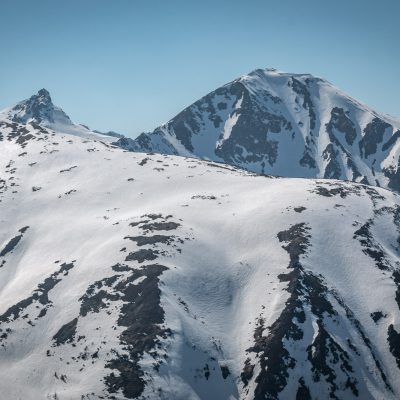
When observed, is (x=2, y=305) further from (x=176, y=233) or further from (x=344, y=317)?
(x=344, y=317)

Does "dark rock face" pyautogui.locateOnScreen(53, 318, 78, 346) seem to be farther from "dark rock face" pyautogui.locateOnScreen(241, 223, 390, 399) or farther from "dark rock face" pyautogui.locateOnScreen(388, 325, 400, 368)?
"dark rock face" pyautogui.locateOnScreen(388, 325, 400, 368)

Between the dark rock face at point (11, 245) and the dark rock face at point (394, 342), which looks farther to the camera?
the dark rock face at point (11, 245)

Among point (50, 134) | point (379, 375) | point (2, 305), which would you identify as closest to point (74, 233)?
point (2, 305)

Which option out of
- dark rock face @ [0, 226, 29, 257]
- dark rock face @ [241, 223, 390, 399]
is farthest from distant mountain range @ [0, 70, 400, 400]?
dark rock face @ [0, 226, 29, 257]

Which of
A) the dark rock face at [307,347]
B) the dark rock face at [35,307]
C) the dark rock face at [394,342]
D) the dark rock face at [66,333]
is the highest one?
the dark rock face at [35,307]

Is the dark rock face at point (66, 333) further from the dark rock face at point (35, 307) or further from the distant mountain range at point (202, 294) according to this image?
the dark rock face at point (35, 307)

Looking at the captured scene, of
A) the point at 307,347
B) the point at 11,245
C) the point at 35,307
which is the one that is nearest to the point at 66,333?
the point at 35,307

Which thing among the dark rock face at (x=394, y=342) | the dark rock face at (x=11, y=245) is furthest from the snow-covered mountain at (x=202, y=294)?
the dark rock face at (x=11, y=245)

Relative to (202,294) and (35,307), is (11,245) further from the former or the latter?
(202,294)

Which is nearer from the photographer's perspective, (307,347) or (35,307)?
(307,347)
